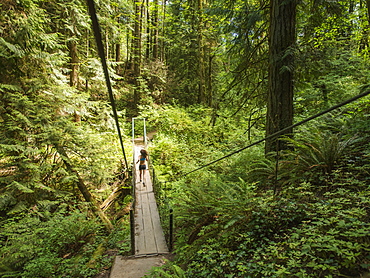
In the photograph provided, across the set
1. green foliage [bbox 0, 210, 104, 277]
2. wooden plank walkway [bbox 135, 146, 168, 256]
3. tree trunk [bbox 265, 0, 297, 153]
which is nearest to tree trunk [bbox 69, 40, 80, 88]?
wooden plank walkway [bbox 135, 146, 168, 256]

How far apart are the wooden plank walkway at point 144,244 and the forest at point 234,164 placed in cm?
34

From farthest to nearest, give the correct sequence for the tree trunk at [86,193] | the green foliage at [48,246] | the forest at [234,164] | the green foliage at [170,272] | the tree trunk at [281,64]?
the tree trunk at [86,193] < the tree trunk at [281,64] < the green foliage at [48,246] < the green foliage at [170,272] < the forest at [234,164]

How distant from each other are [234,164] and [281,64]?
9.85ft

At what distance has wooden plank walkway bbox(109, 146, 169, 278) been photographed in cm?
378

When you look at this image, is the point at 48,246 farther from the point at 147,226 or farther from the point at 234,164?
the point at 234,164

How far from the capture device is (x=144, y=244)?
4.73m

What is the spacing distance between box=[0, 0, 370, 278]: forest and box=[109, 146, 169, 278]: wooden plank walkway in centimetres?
34

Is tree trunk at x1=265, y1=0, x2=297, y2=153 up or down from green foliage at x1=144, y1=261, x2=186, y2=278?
up

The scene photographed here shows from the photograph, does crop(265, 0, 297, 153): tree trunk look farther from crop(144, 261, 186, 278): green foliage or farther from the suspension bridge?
the suspension bridge

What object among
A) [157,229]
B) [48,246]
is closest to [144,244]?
[157,229]

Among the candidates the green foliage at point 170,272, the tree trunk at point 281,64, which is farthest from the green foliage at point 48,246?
the tree trunk at point 281,64

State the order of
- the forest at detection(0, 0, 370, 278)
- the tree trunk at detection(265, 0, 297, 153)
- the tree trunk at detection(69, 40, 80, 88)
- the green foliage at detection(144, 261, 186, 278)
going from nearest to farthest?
the forest at detection(0, 0, 370, 278) < the green foliage at detection(144, 261, 186, 278) < the tree trunk at detection(265, 0, 297, 153) < the tree trunk at detection(69, 40, 80, 88)

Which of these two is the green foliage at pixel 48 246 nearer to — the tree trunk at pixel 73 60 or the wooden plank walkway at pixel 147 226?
the wooden plank walkway at pixel 147 226

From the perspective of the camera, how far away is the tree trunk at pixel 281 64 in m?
4.43
